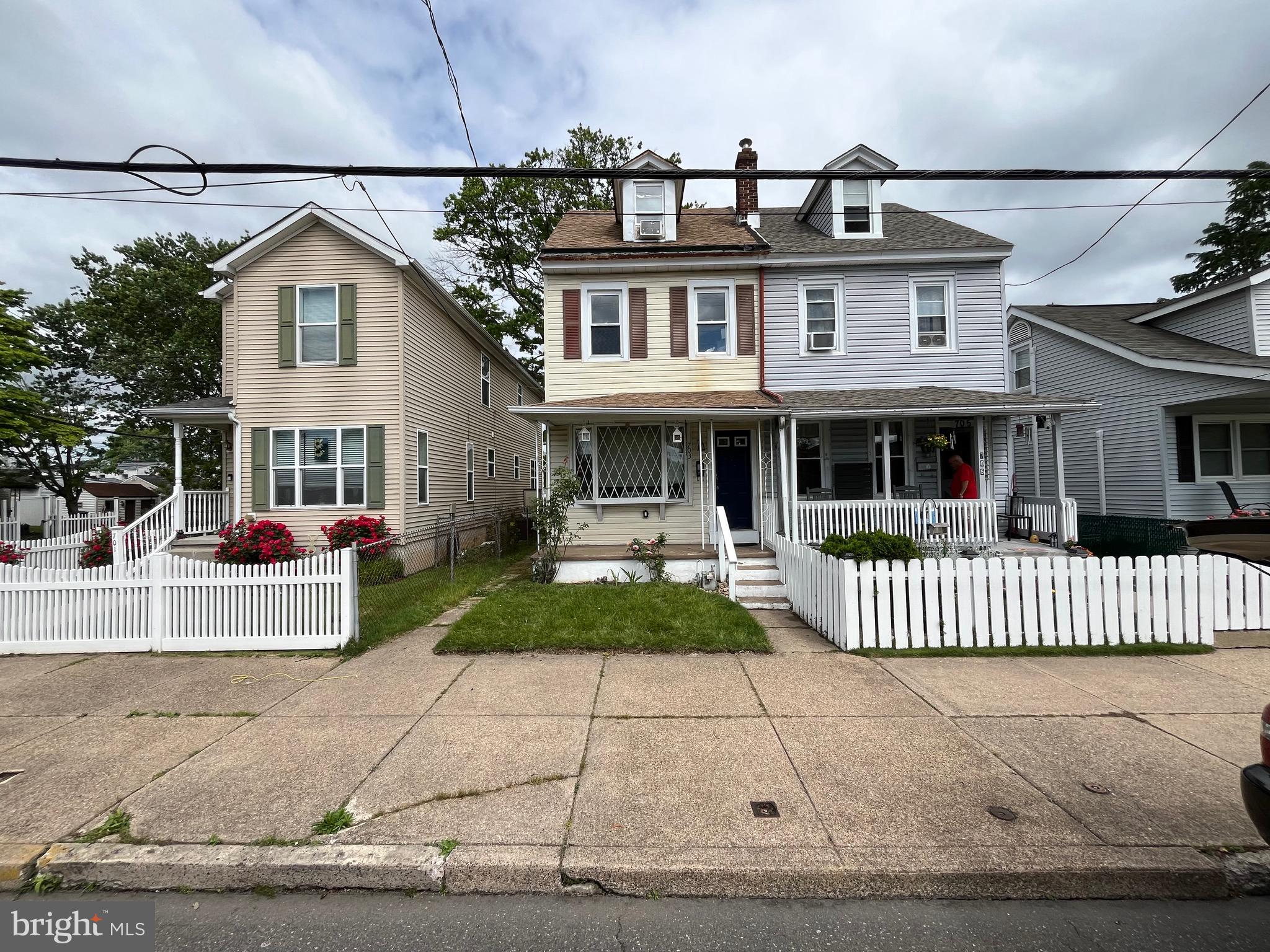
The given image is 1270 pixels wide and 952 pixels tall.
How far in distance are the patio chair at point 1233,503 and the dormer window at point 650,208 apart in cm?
1329

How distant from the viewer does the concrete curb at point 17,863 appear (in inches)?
115

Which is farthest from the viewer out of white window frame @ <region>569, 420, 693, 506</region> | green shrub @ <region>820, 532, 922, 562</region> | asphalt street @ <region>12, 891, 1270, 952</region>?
white window frame @ <region>569, 420, 693, 506</region>

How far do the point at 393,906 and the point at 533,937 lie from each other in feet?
2.51

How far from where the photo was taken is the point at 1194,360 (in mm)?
11688

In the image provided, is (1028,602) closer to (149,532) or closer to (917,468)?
(917,468)

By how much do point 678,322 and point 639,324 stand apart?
83 centimetres

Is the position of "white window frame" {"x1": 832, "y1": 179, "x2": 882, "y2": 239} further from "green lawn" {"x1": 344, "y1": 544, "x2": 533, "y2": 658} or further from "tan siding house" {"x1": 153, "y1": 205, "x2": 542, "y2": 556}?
"green lawn" {"x1": 344, "y1": 544, "x2": 533, "y2": 658}

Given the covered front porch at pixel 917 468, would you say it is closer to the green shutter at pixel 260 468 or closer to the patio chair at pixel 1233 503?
the patio chair at pixel 1233 503

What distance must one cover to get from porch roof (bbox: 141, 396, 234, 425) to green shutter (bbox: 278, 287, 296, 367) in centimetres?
169

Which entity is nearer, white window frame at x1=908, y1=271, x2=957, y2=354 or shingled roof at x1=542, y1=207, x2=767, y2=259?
shingled roof at x1=542, y1=207, x2=767, y2=259

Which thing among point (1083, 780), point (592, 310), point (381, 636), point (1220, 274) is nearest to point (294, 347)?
point (592, 310)

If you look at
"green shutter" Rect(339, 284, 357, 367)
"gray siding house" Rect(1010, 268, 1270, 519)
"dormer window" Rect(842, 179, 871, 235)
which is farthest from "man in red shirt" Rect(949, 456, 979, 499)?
"green shutter" Rect(339, 284, 357, 367)

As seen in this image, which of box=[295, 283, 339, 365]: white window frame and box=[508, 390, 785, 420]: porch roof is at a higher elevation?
box=[295, 283, 339, 365]: white window frame

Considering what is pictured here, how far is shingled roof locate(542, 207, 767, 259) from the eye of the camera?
11.9 meters
